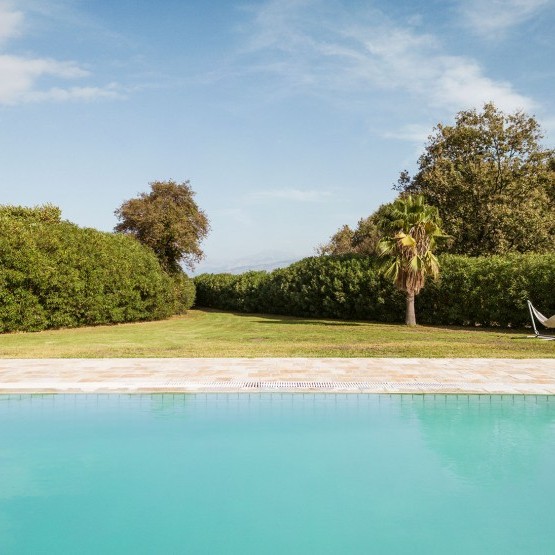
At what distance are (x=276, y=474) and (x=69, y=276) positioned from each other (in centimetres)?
2022

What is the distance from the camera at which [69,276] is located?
970 inches

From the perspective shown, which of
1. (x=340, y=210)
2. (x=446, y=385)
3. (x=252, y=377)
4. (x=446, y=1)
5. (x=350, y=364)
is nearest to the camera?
(x=446, y=385)

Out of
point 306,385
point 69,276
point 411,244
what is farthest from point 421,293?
point 306,385

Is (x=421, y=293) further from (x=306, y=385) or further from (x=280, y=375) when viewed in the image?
(x=306, y=385)

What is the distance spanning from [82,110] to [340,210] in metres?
14.7

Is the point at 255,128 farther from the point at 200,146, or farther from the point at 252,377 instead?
the point at 252,377

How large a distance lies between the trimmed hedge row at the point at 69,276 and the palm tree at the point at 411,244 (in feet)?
41.7

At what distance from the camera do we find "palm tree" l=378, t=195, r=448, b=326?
80.9 ft

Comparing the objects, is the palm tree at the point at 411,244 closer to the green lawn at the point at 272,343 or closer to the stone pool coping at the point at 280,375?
the green lawn at the point at 272,343

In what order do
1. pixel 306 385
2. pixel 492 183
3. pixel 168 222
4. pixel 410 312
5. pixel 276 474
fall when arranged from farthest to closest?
pixel 168 222, pixel 492 183, pixel 410 312, pixel 306 385, pixel 276 474

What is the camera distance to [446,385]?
948cm

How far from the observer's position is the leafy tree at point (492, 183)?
3081 cm

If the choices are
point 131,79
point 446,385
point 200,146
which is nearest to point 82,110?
point 131,79

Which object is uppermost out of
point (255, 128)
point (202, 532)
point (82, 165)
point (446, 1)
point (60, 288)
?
point (446, 1)
